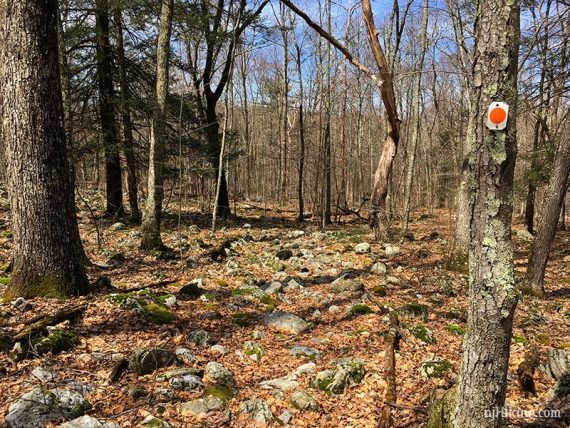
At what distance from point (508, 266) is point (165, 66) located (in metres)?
7.63

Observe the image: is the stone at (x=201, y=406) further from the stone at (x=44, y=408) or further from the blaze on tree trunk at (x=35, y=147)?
the blaze on tree trunk at (x=35, y=147)

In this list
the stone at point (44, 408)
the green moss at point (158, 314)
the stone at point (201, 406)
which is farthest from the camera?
the green moss at point (158, 314)

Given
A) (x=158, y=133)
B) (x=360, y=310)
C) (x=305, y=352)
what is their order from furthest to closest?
(x=158, y=133), (x=360, y=310), (x=305, y=352)

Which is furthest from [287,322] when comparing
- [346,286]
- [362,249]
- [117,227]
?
[117,227]

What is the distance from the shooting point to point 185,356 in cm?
386

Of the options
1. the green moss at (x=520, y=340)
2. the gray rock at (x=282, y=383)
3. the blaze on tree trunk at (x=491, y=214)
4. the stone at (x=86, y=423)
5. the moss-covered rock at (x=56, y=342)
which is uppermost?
the blaze on tree trunk at (x=491, y=214)

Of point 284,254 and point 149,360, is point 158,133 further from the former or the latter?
point 149,360

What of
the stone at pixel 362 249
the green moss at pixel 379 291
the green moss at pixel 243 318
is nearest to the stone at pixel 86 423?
the green moss at pixel 243 318

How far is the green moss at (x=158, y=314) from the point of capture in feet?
15.0

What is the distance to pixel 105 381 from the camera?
3283mm

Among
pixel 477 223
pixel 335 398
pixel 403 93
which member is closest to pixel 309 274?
pixel 335 398

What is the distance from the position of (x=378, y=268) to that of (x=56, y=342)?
19.3ft

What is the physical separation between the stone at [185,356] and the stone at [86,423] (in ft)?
3.53

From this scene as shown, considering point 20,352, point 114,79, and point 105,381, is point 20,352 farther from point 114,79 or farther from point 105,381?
point 114,79
